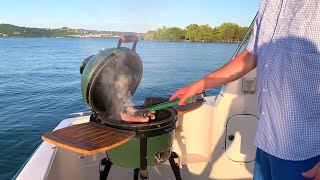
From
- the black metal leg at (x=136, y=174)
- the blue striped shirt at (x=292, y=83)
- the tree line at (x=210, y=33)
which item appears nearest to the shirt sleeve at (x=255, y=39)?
the blue striped shirt at (x=292, y=83)

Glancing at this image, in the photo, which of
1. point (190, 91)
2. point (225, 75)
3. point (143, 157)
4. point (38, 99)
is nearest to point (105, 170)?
point (143, 157)

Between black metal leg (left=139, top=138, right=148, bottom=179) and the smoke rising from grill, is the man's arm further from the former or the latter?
the smoke rising from grill

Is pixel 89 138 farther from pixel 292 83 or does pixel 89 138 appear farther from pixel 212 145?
pixel 212 145

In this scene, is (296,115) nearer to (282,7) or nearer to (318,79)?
(318,79)

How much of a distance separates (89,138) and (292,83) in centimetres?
144

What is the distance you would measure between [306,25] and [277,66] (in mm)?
256

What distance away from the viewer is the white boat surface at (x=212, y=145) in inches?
142

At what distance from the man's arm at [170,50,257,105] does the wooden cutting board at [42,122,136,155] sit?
1.87ft

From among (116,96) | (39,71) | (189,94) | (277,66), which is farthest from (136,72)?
(39,71)

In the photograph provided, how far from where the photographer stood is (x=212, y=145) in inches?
156

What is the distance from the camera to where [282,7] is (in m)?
1.70

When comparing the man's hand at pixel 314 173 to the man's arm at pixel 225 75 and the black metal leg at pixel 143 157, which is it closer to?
the man's arm at pixel 225 75

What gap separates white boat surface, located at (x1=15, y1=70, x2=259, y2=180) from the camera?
11.9ft

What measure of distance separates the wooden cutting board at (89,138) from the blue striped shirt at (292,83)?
103 centimetres
